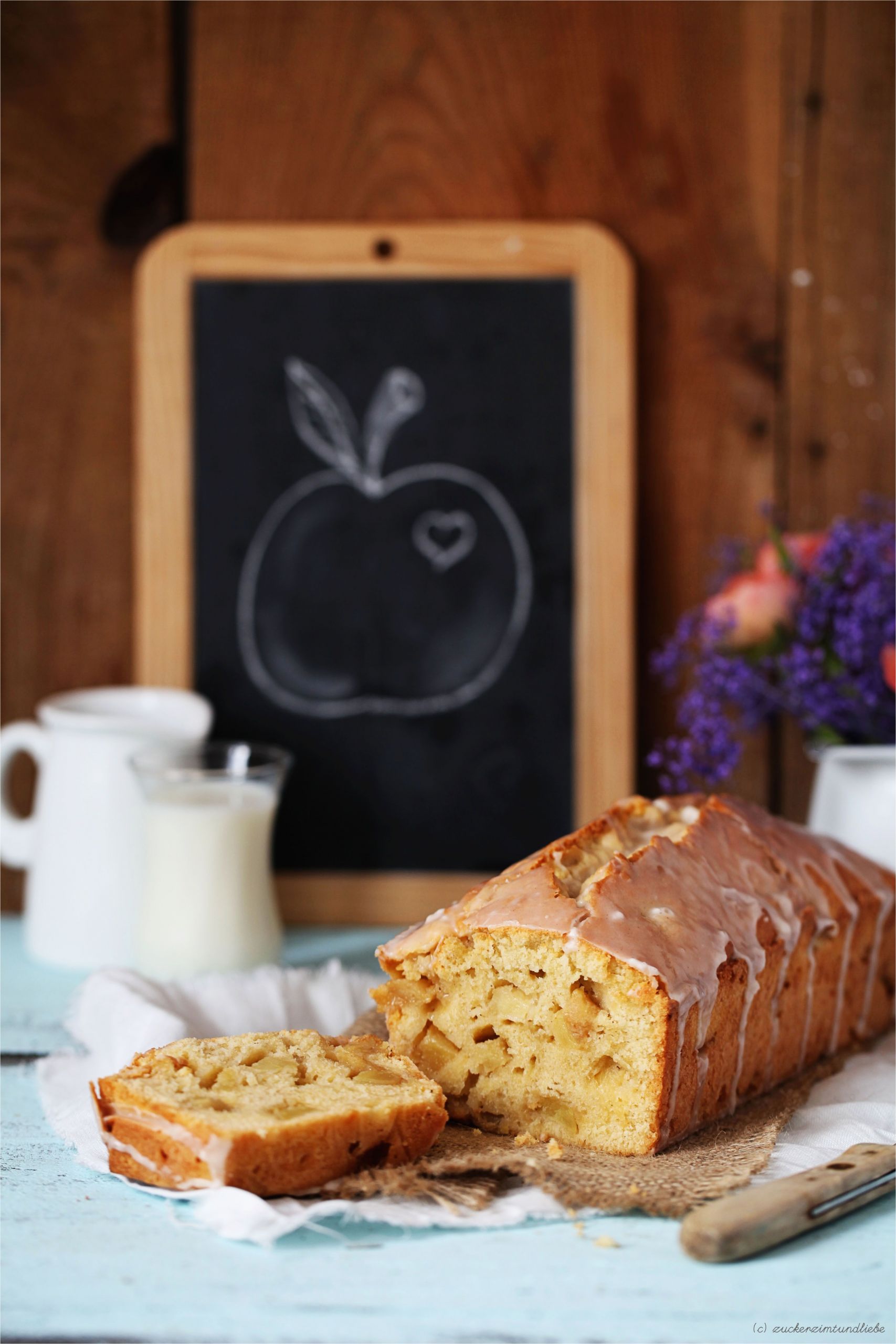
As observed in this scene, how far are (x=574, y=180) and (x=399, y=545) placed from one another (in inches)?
23.3

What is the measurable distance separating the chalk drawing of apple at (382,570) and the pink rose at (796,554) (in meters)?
0.36

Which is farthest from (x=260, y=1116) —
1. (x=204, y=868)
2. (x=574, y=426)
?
(x=574, y=426)

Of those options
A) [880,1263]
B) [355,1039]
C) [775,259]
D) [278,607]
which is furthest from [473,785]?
[880,1263]

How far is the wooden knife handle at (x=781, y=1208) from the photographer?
960mm

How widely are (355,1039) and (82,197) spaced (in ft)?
4.53

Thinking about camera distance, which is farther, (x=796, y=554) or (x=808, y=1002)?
(x=796, y=554)

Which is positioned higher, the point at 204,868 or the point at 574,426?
the point at 574,426

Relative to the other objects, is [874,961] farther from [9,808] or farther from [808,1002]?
[9,808]

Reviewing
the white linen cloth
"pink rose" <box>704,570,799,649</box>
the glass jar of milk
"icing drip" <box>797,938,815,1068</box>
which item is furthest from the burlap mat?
"pink rose" <box>704,570,799,649</box>

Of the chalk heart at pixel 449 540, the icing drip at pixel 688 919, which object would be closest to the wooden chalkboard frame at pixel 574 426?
the chalk heart at pixel 449 540

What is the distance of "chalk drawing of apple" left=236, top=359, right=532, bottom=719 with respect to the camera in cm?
191

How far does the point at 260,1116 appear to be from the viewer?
3.45 ft

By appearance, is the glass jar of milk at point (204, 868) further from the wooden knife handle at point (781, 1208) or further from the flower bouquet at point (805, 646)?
the wooden knife handle at point (781, 1208)

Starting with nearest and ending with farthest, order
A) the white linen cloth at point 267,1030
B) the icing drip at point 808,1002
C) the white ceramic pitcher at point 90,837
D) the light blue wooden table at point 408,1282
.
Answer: the light blue wooden table at point 408,1282
the white linen cloth at point 267,1030
the icing drip at point 808,1002
the white ceramic pitcher at point 90,837
